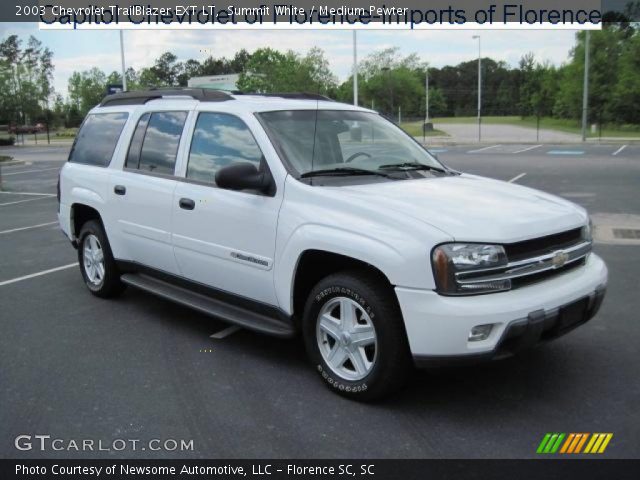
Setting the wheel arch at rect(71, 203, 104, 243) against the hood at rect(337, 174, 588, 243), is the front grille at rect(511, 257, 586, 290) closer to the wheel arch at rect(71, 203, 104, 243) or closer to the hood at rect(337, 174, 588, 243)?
the hood at rect(337, 174, 588, 243)

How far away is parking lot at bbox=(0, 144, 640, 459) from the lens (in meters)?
3.61

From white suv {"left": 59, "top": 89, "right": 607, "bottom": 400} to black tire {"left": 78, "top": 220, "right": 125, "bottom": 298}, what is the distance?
14 cm

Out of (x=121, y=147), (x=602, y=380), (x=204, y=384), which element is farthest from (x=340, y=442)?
(x=121, y=147)

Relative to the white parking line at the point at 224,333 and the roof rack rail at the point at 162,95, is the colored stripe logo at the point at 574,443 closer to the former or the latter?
the white parking line at the point at 224,333

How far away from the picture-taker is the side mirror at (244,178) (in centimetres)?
435

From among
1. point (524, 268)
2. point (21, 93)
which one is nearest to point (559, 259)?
point (524, 268)

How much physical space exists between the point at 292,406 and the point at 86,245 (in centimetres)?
358

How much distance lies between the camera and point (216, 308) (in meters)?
4.96

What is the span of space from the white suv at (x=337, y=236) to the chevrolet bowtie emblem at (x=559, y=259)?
0.04ft

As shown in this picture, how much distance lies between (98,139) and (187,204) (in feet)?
6.73

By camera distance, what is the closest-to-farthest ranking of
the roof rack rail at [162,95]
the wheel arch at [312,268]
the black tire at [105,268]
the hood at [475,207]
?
the hood at [475,207]
the wheel arch at [312,268]
the roof rack rail at [162,95]
the black tire at [105,268]

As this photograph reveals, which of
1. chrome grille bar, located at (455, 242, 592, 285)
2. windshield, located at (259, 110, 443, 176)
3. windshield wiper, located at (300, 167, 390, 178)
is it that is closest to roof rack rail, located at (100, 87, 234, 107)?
windshield, located at (259, 110, 443, 176)

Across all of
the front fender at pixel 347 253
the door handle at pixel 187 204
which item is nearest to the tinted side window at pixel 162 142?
the door handle at pixel 187 204

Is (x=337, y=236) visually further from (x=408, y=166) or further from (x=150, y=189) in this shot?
(x=150, y=189)
